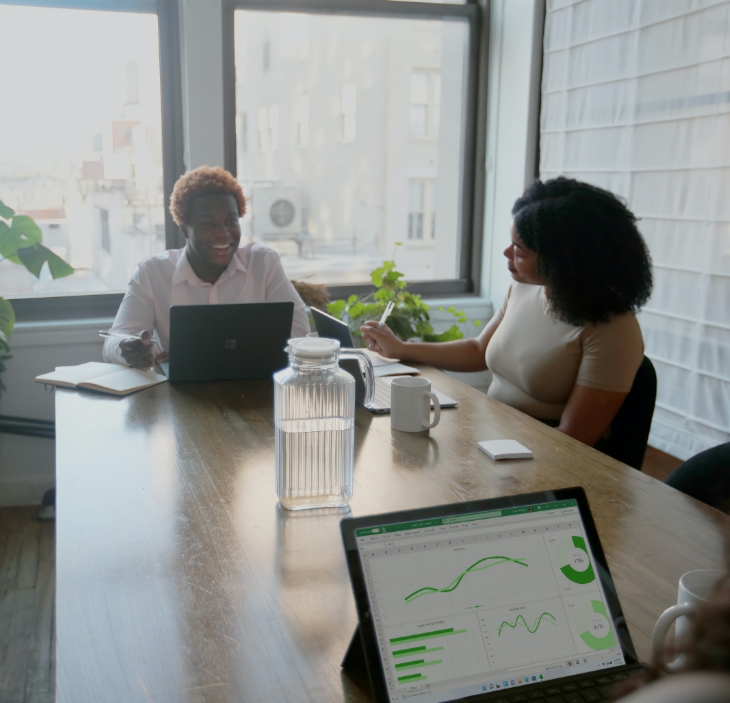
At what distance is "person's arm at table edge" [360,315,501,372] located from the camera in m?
2.33

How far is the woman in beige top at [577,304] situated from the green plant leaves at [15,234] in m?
1.81

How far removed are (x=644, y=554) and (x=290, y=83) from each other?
2.99m

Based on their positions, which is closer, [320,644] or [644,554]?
[320,644]

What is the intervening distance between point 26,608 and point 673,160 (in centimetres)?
264

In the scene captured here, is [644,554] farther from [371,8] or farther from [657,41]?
[371,8]

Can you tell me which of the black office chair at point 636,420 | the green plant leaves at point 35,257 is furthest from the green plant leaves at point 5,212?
the black office chair at point 636,420

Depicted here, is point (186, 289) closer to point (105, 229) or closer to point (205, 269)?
point (205, 269)

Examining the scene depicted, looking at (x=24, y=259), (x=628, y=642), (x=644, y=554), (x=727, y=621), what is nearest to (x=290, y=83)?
(x=24, y=259)

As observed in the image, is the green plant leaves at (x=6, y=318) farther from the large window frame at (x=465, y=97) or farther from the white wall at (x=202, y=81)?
the large window frame at (x=465, y=97)

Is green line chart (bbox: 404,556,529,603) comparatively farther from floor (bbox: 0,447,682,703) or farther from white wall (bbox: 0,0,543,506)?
white wall (bbox: 0,0,543,506)

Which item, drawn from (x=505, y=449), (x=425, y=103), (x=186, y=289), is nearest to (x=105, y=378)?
(x=186, y=289)

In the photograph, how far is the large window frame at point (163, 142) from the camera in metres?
3.31

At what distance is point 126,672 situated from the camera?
2.71 ft

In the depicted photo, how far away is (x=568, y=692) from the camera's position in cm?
76
